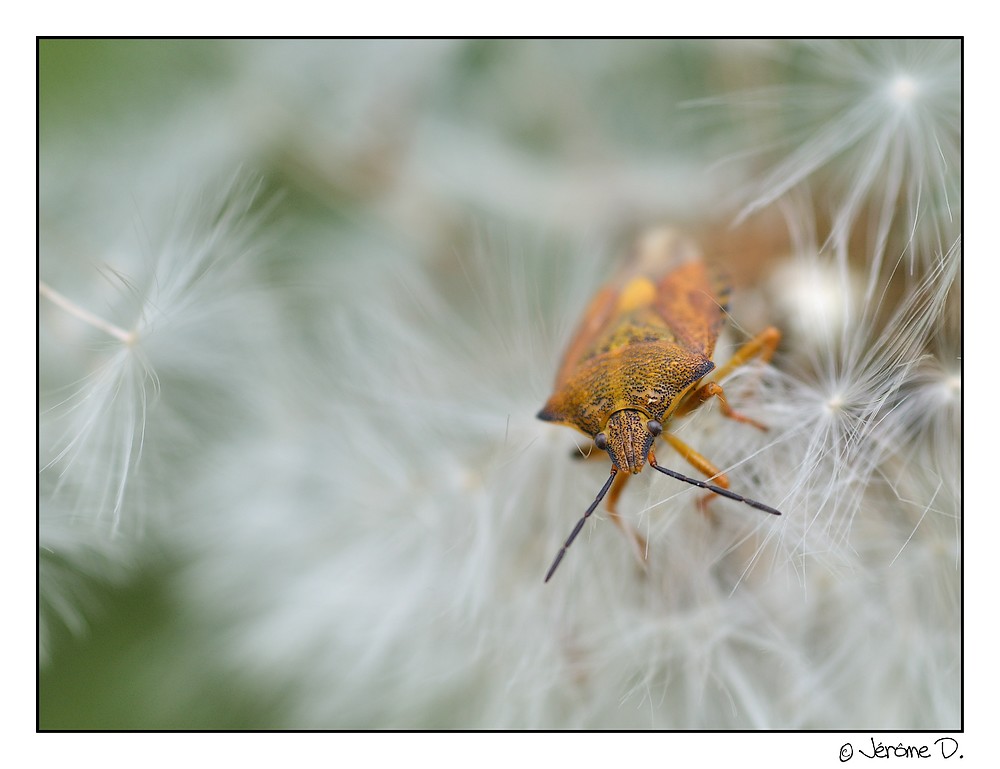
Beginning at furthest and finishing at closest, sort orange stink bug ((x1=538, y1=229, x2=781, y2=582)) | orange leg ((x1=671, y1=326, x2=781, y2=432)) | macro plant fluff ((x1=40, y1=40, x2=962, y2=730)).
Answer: macro plant fluff ((x1=40, y1=40, x2=962, y2=730))
orange leg ((x1=671, y1=326, x2=781, y2=432))
orange stink bug ((x1=538, y1=229, x2=781, y2=582))

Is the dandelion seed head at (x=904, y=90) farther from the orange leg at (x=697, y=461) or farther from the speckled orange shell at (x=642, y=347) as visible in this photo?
the orange leg at (x=697, y=461)

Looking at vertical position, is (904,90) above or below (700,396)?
above

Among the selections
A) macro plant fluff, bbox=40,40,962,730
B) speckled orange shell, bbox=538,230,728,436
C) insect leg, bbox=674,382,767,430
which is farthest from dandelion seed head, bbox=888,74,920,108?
insect leg, bbox=674,382,767,430

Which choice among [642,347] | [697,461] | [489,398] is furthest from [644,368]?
[489,398]

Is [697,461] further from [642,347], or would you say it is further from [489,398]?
[489,398]

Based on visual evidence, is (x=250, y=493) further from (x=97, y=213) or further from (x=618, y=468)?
(x=618, y=468)

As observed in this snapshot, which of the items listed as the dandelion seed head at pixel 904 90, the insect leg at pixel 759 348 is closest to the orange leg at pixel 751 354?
the insect leg at pixel 759 348

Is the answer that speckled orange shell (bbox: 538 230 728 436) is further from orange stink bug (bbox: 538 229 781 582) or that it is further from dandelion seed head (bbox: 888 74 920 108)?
dandelion seed head (bbox: 888 74 920 108)

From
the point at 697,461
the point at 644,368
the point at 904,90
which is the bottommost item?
the point at 697,461
